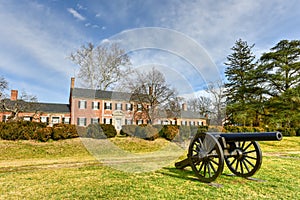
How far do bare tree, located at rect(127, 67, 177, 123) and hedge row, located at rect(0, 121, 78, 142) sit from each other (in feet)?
24.5

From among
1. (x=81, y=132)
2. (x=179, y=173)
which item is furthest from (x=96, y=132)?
(x=179, y=173)

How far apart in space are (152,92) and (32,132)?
33.6 feet

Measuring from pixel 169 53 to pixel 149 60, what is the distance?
114cm

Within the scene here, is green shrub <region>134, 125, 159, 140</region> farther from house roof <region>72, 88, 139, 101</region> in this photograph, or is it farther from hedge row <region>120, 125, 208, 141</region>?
house roof <region>72, 88, 139, 101</region>

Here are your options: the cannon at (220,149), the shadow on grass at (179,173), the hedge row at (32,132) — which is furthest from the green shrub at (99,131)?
the cannon at (220,149)

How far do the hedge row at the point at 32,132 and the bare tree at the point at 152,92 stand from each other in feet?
24.5

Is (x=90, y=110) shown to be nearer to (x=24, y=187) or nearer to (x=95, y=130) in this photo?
(x=95, y=130)

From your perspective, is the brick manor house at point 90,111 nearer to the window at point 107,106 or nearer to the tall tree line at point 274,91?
the window at point 107,106

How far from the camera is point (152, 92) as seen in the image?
19.5 m

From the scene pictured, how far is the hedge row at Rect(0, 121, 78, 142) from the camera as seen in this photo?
12.0 m

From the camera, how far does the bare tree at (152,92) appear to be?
60.7 feet

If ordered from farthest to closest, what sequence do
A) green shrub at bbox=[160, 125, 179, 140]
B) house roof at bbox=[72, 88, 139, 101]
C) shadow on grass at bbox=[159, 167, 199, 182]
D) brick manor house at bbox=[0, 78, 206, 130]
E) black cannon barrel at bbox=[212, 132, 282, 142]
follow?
1. brick manor house at bbox=[0, 78, 206, 130]
2. house roof at bbox=[72, 88, 139, 101]
3. green shrub at bbox=[160, 125, 179, 140]
4. shadow on grass at bbox=[159, 167, 199, 182]
5. black cannon barrel at bbox=[212, 132, 282, 142]

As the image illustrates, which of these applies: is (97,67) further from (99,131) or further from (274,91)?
(274,91)

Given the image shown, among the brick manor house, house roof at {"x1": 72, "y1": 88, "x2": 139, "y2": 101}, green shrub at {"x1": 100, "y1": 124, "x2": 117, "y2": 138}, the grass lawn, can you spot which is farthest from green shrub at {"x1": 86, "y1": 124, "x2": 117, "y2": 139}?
the brick manor house
